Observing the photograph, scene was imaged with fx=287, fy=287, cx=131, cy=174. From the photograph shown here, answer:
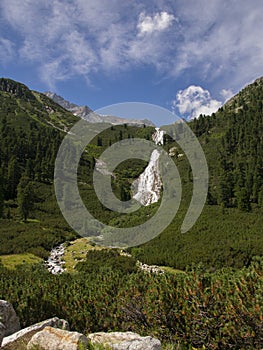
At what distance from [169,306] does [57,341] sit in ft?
11.4

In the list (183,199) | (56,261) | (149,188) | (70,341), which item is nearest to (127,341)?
(70,341)

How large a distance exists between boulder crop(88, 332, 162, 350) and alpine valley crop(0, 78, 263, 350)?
1.17 metres

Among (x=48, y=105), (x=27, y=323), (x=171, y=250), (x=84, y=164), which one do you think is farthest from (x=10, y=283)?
(x=48, y=105)

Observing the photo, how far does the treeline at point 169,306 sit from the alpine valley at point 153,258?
27 mm

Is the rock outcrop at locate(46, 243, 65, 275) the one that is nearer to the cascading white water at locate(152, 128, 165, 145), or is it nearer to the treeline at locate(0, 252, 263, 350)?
the treeline at locate(0, 252, 263, 350)

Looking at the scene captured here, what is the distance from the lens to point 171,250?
88.4 feet

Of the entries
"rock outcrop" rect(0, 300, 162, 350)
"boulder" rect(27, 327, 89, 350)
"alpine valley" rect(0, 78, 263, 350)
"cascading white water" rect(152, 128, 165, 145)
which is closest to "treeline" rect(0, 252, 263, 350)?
"alpine valley" rect(0, 78, 263, 350)

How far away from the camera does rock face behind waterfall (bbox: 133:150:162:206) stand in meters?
59.1

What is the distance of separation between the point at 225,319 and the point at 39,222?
38.7 m

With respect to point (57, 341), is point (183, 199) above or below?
above

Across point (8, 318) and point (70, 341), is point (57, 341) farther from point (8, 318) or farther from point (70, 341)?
point (8, 318)

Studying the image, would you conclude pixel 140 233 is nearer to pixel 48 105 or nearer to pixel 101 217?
pixel 101 217

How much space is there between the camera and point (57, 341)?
5223 millimetres

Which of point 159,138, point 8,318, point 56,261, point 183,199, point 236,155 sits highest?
point 159,138
